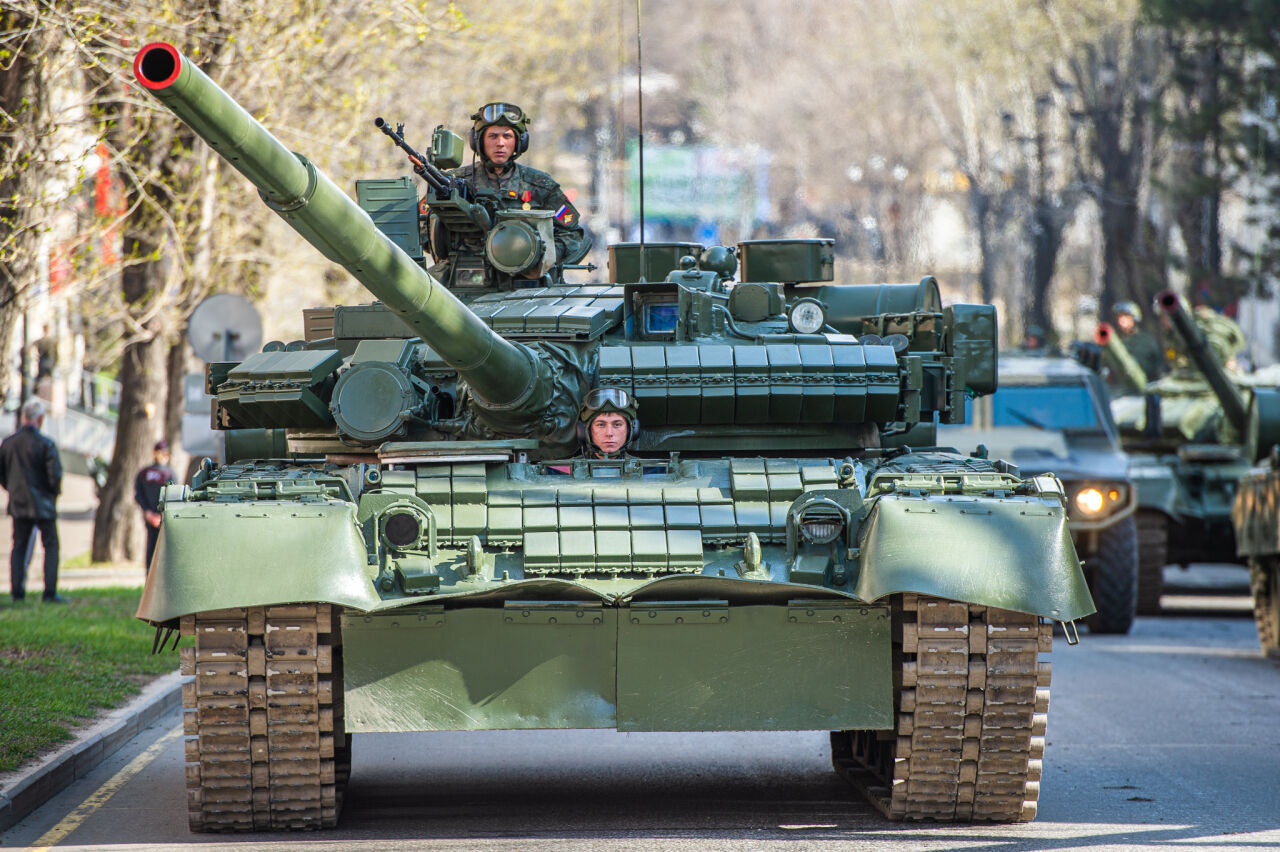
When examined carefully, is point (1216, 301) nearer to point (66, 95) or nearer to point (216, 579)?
point (66, 95)

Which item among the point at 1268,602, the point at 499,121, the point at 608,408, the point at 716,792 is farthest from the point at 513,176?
the point at 1268,602

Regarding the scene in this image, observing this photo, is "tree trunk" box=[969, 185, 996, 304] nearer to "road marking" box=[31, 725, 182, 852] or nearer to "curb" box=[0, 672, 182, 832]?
"curb" box=[0, 672, 182, 832]

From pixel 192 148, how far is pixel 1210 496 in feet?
33.9

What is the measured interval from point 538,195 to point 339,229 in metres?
3.87

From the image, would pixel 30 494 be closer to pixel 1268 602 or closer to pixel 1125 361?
pixel 1268 602

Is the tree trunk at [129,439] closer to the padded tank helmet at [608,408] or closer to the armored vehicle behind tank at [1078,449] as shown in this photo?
the armored vehicle behind tank at [1078,449]

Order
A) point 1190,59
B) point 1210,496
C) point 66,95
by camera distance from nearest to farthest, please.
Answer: point 66,95 < point 1210,496 < point 1190,59

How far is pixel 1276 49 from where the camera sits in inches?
1106

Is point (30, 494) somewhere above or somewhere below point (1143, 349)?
below

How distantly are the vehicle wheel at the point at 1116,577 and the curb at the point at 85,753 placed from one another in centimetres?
769

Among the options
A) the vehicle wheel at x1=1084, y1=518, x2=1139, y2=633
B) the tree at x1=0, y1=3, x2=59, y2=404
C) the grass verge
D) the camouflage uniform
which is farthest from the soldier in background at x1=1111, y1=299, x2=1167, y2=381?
the tree at x1=0, y1=3, x2=59, y2=404

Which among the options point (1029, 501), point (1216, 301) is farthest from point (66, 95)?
point (1216, 301)

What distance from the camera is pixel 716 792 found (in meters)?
9.30

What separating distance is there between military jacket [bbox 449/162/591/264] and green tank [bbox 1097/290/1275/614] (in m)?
6.88
